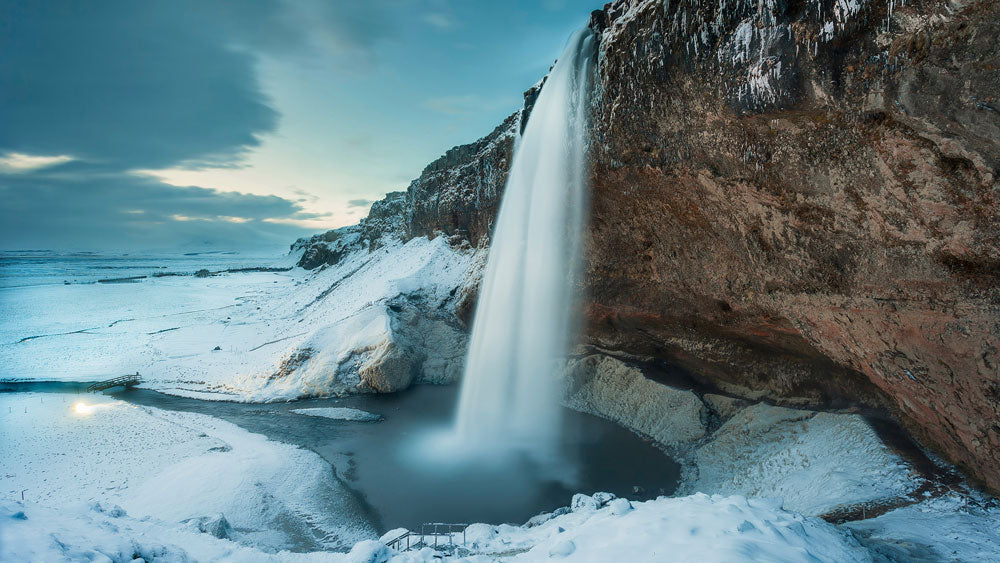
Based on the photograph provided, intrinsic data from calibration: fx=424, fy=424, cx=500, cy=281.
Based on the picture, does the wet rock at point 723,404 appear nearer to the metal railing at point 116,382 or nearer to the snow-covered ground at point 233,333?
the snow-covered ground at point 233,333

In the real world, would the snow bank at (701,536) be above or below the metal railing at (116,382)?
above

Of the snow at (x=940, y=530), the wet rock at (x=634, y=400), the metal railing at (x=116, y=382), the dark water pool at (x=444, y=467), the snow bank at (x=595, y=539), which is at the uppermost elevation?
the snow bank at (x=595, y=539)

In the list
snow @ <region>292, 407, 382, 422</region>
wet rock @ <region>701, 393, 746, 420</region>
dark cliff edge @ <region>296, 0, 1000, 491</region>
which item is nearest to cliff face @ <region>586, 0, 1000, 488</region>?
dark cliff edge @ <region>296, 0, 1000, 491</region>

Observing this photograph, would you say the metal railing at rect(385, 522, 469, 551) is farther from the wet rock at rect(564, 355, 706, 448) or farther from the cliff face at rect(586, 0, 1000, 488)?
the cliff face at rect(586, 0, 1000, 488)

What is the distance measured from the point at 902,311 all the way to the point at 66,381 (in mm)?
34743

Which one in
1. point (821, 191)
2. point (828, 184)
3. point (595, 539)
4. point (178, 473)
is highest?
point (828, 184)

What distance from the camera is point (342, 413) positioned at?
18.8 metres

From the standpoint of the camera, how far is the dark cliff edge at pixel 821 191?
6.97 meters

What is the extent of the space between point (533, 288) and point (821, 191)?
37.6 feet

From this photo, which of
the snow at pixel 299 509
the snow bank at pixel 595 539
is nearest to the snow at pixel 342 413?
the snow at pixel 299 509

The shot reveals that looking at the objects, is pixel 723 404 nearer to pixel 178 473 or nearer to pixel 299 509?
pixel 299 509

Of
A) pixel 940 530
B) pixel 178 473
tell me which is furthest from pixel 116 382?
pixel 940 530

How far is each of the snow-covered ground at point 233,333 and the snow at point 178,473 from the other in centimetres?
478


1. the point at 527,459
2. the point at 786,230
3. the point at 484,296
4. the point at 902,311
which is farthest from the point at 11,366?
the point at 902,311
